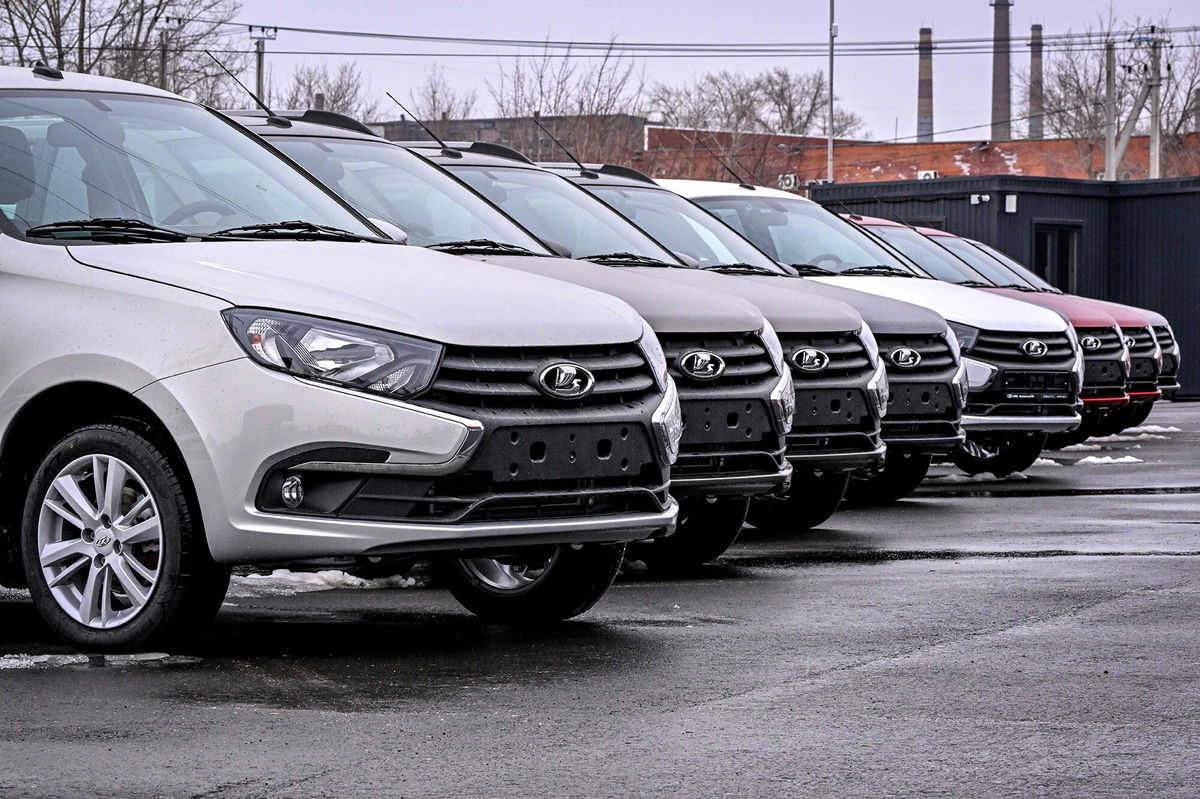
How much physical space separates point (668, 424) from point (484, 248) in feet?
7.35

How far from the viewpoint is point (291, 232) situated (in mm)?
7207

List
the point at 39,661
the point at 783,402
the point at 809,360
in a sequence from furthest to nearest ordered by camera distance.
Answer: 1. the point at 809,360
2. the point at 783,402
3. the point at 39,661

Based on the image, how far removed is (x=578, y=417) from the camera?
21.4 feet

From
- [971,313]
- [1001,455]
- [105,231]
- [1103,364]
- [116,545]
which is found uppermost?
[105,231]

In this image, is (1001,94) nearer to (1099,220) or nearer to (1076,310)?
(1099,220)

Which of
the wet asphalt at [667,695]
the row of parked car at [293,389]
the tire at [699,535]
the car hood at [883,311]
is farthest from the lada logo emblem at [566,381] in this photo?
the car hood at [883,311]

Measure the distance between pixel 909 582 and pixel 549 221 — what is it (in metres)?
3.05

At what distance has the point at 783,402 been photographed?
872 centimetres

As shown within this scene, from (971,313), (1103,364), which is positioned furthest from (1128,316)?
(971,313)

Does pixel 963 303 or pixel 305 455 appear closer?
pixel 305 455

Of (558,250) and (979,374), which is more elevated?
(558,250)

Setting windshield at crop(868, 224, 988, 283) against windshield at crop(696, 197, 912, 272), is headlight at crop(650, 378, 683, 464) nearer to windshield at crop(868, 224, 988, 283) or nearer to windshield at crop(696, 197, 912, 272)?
windshield at crop(696, 197, 912, 272)

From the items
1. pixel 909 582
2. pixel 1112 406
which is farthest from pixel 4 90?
pixel 1112 406

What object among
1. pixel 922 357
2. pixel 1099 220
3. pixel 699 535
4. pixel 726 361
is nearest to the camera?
pixel 726 361
